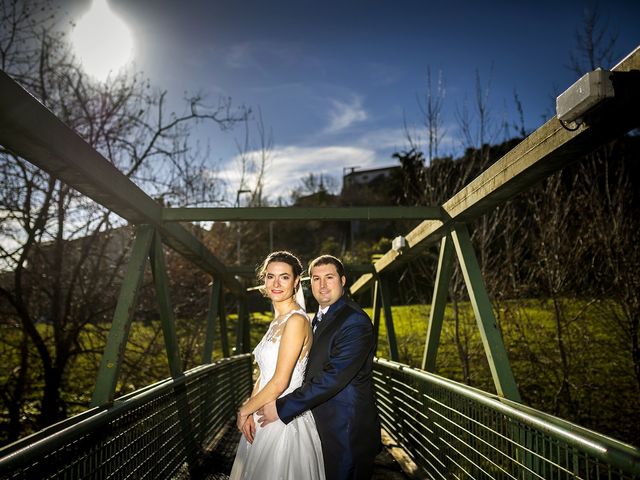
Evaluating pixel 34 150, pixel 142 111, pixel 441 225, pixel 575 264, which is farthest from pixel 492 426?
pixel 142 111

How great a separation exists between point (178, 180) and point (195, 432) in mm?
6121

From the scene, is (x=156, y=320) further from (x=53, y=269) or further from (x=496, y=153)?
(x=496, y=153)

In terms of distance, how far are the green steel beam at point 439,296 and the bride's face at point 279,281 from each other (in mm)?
1764

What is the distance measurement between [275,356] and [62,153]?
1402 millimetres

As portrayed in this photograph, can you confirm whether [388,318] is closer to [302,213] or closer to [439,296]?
[439,296]

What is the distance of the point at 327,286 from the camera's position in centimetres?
281

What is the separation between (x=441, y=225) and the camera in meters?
3.93

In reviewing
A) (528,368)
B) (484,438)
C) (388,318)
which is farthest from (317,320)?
(528,368)

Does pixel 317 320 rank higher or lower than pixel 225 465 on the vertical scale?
higher

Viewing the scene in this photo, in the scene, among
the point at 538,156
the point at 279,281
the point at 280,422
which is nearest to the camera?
the point at 538,156

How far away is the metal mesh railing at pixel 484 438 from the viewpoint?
1696mm

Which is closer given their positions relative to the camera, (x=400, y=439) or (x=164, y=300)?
(x=164, y=300)

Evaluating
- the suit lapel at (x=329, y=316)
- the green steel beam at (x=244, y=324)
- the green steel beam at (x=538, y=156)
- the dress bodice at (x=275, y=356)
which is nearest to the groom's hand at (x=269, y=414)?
the dress bodice at (x=275, y=356)

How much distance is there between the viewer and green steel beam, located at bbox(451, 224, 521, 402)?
9.82 ft
